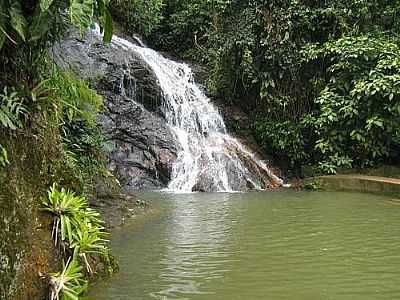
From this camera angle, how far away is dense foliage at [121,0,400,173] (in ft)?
44.6

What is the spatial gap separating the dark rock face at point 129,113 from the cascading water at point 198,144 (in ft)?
1.01

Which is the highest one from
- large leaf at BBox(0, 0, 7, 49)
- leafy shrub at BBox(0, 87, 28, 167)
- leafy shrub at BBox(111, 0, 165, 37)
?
leafy shrub at BBox(111, 0, 165, 37)

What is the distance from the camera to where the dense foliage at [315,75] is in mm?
13602

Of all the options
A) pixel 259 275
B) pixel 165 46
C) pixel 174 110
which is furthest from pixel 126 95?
pixel 259 275

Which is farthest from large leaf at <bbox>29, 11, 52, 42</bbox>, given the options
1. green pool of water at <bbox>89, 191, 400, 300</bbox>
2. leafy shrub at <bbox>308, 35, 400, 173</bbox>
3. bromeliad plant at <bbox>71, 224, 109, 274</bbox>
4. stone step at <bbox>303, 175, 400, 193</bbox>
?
leafy shrub at <bbox>308, 35, 400, 173</bbox>

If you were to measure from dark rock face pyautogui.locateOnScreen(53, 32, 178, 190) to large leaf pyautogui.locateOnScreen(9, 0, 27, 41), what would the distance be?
9093mm

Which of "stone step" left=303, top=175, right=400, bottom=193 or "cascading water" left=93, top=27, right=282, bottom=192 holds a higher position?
"cascading water" left=93, top=27, right=282, bottom=192

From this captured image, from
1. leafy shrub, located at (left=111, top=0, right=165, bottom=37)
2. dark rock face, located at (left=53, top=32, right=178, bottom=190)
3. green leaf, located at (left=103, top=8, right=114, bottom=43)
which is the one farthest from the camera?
leafy shrub, located at (left=111, top=0, right=165, bottom=37)

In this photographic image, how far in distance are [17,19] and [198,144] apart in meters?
10.7

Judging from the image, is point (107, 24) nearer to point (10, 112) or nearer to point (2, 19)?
point (2, 19)

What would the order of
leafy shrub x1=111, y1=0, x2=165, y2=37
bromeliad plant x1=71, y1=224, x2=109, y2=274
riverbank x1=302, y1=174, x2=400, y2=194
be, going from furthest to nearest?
leafy shrub x1=111, y1=0, x2=165, y2=37 → riverbank x1=302, y1=174, x2=400, y2=194 → bromeliad plant x1=71, y1=224, x2=109, y2=274

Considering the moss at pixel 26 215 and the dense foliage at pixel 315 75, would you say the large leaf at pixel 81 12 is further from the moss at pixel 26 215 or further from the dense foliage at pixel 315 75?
the dense foliage at pixel 315 75

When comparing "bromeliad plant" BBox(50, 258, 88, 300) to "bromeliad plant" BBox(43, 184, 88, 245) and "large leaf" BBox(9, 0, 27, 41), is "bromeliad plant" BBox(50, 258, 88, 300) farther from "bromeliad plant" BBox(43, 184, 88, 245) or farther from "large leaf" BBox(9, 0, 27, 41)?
"large leaf" BBox(9, 0, 27, 41)

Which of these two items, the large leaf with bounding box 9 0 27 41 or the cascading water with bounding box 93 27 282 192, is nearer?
the large leaf with bounding box 9 0 27 41
